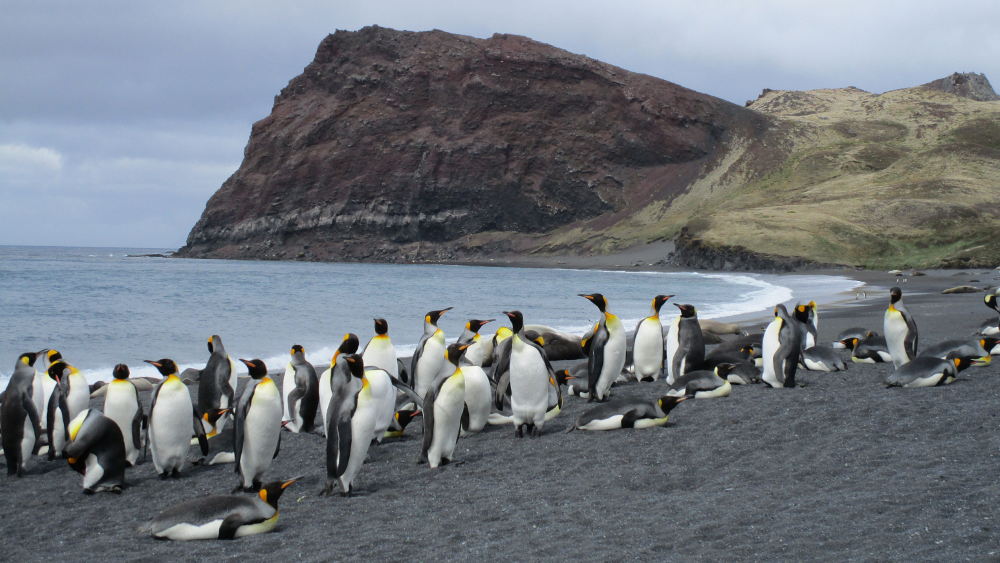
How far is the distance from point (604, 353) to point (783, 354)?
2.09 metres

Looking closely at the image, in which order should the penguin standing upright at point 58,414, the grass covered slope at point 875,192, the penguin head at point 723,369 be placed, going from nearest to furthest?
the penguin standing upright at point 58,414, the penguin head at point 723,369, the grass covered slope at point 875,192

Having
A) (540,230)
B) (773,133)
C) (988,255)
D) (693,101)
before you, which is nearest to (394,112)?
(540,230)

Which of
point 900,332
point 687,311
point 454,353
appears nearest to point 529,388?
point 454,353

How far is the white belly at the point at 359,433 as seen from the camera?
5.54 meters

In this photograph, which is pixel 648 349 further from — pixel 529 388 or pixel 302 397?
pixel 302 397

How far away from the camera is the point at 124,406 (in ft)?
20.8

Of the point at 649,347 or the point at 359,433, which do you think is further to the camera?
the point at 649,347

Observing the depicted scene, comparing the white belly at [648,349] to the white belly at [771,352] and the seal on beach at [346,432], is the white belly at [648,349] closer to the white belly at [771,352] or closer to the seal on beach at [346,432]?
the white belly at [771,352]

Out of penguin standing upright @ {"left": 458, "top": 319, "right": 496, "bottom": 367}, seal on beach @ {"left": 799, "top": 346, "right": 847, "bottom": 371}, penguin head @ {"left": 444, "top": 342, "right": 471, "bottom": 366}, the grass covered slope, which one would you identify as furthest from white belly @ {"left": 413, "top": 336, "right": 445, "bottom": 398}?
the grass covered slope

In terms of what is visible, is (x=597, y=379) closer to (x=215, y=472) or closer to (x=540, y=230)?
(x=215, y=472)

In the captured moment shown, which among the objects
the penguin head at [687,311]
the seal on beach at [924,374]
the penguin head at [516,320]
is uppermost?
the penguin head at [516,320]

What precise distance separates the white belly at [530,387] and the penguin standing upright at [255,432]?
232 centimetres

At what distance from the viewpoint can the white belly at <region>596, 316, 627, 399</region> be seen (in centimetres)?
838

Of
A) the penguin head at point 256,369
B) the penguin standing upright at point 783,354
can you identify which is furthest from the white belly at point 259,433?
the penguin standing upright at point 783,354
